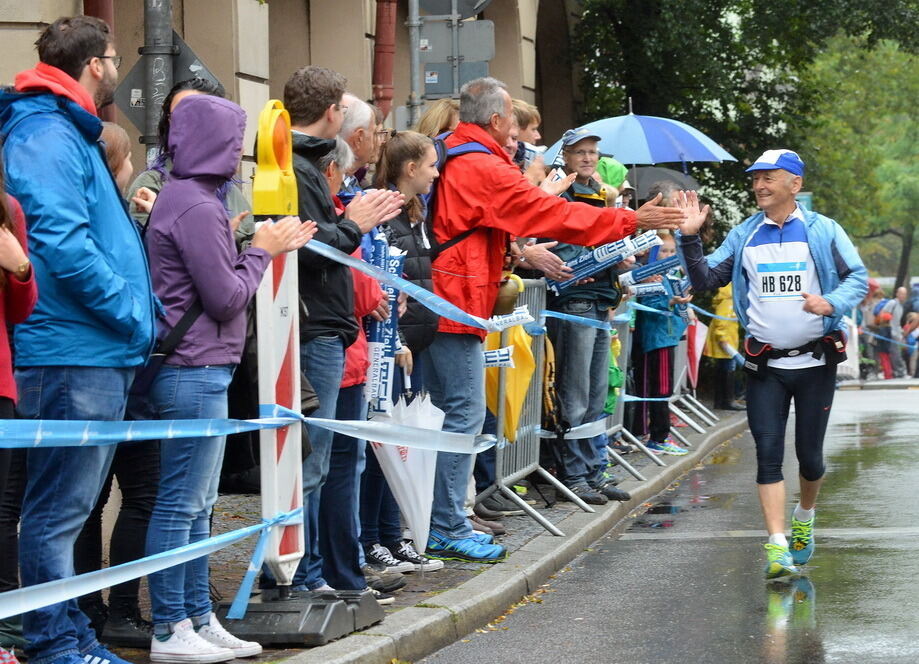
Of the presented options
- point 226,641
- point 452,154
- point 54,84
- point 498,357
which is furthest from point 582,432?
point 54,84

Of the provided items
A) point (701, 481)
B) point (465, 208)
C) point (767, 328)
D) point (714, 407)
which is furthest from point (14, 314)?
point (714, 407)

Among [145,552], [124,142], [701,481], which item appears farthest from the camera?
[701,481]

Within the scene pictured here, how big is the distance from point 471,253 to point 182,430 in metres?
3.19

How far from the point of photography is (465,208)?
26.6 ft

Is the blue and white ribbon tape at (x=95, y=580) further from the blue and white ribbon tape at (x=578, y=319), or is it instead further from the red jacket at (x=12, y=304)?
the blue and white ribbon tape at (x=578, y=319)

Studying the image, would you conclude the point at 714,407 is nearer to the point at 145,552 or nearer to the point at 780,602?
the point at 780,602

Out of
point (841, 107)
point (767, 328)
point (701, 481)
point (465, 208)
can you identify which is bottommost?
point (701, 481)

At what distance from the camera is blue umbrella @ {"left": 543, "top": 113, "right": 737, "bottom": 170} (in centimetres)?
1448

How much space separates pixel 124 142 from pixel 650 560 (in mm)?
3822

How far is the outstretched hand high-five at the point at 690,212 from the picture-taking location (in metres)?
8.18

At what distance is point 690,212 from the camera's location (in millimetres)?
8203

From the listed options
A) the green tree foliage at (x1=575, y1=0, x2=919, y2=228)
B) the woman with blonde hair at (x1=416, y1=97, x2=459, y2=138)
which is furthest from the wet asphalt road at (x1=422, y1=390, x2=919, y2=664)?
the green tree foliage at (x1=575, y1=0, x2=919, y2=228)

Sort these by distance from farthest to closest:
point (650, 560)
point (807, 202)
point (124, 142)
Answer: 1. point (807, 202)
2. point (650, 560)
3. point (124, 142)

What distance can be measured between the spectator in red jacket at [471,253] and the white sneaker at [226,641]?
2.52m
